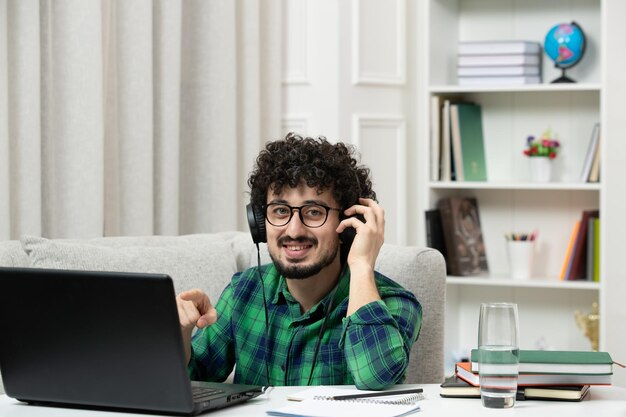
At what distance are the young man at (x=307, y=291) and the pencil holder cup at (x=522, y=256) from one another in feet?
5.77

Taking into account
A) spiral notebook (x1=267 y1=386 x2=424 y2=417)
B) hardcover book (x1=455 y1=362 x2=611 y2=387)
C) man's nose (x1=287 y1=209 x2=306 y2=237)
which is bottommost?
spiral notebook (x1=267 y1=386 x2=424 y2=417)

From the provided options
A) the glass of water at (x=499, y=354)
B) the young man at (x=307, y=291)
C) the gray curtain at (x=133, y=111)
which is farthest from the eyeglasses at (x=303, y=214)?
the gray curtain at (x=133, y=111)

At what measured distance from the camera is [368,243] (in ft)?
6.00

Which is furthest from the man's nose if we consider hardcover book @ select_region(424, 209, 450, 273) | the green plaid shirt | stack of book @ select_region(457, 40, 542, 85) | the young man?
stack of book @ select_region(457, 40, 542, 85)

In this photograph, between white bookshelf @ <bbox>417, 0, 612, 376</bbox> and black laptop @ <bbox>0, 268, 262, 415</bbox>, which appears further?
white bookshelf @ <bbox>417, 0, 612, 376</bbox>

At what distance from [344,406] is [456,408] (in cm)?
17

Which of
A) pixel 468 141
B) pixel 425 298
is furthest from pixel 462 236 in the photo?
pixel 425 298

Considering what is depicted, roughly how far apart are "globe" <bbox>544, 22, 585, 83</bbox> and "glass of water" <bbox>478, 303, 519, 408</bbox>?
233 cm

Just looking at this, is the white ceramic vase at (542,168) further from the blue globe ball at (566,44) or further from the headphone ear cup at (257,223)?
the headphone ear cup at (257,223)

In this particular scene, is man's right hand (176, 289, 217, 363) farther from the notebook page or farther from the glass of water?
the glass of water

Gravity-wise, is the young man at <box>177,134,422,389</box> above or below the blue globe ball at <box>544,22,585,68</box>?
below

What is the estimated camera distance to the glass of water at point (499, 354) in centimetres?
145

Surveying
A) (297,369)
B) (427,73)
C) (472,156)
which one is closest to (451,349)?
(472,156)

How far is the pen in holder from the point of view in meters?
3.66
